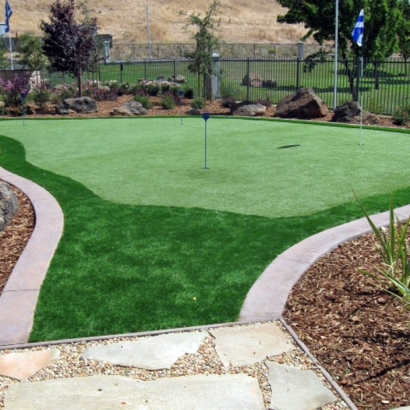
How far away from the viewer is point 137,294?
4.89 metres

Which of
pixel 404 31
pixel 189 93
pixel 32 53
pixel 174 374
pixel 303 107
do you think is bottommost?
pixel 174 374

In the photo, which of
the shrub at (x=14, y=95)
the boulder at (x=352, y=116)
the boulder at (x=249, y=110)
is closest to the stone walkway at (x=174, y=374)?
the boulder at (x=352, y=116)

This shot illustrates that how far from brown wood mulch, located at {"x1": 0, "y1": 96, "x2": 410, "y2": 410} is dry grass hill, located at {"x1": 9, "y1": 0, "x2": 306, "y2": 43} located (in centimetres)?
6408

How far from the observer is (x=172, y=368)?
12.5ft

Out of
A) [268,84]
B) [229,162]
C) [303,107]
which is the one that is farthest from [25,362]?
[268,84]

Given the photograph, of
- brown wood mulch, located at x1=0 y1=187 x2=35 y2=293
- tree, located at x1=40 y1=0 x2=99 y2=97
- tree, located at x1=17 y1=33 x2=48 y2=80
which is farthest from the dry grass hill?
brown wood mulch, located at x1=0 y1=187 x2=35 y2=293

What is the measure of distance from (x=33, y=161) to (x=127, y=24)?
68.9 meters

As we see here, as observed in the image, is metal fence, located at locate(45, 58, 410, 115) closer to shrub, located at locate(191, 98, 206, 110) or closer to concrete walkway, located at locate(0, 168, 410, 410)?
shrub, located at locate(191, 98, 206, 110)

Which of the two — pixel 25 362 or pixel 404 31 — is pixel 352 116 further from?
pixel 404 31

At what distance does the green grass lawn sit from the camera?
4.74 m

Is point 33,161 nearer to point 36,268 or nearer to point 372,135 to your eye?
point 36,268

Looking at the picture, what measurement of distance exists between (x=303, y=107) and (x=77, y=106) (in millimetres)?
7622

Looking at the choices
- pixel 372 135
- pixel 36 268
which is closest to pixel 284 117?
pixel 372 135

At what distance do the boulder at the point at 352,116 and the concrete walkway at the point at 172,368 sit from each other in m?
11.5
